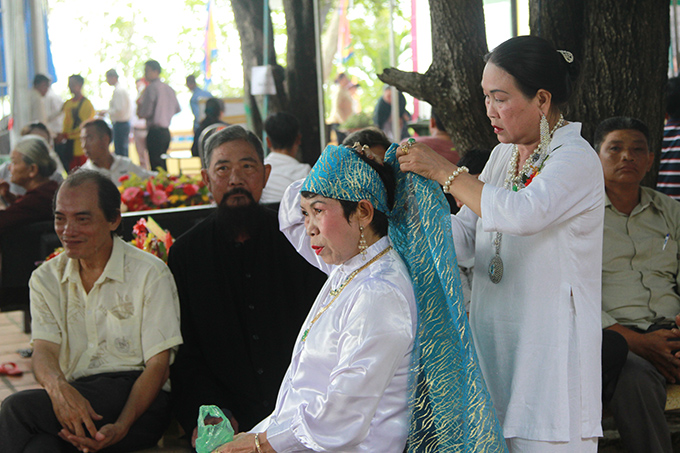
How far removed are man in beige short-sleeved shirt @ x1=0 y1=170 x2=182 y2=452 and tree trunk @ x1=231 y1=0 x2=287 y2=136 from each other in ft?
17.6

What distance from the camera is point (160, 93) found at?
326 inches

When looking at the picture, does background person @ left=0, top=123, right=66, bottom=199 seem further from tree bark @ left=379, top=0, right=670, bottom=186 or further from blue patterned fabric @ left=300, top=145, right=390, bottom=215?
blue patterned fabric @ left=300, top=145, right=390, bottom=215

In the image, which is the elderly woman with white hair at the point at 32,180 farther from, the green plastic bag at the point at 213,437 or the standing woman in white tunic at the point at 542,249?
the standing woman in white tunic at the point at 542,249

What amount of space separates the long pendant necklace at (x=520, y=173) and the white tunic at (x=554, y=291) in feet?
0.13

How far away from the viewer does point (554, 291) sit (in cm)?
217

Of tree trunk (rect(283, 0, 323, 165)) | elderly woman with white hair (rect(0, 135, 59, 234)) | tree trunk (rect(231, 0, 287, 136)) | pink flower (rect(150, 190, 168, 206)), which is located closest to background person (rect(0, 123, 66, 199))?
elderly woman with white hair (rect(0, 135, 59, 234))

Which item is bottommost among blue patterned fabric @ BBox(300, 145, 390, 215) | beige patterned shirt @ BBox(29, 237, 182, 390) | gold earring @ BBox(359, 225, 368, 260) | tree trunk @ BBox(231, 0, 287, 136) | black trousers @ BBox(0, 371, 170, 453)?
black trousers @ BBox(0, 371, 170, 453)

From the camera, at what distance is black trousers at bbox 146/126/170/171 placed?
8141 millimetres

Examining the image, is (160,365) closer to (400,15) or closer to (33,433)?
(33,433)

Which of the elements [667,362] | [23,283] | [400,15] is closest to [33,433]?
[667,362]

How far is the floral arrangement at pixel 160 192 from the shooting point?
620cm

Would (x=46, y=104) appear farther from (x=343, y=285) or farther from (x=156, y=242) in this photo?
(x=343, y=285)

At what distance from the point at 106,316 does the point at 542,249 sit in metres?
1.97

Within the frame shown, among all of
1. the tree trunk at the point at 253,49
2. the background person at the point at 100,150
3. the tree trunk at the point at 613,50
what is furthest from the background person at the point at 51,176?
the tree trunk at the point at 613,50
